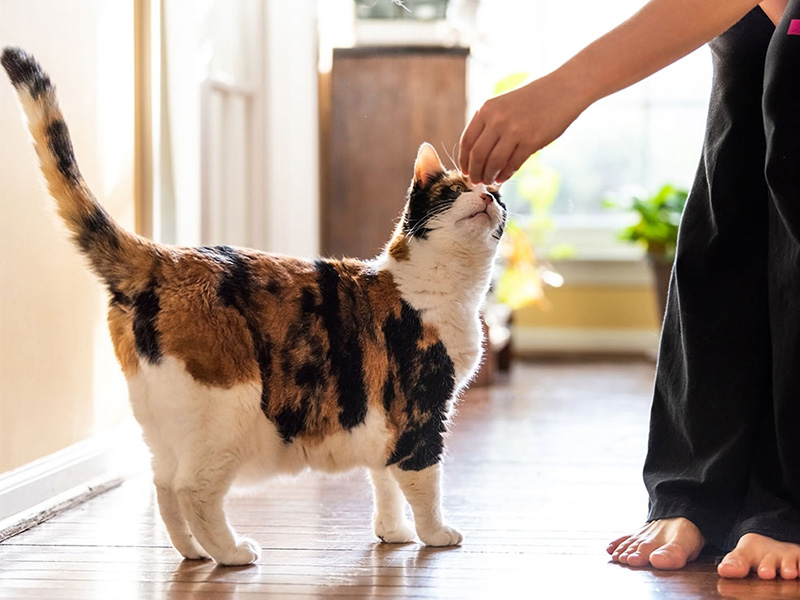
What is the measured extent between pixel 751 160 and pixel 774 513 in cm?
49

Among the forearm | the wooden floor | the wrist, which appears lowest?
the wooden floor

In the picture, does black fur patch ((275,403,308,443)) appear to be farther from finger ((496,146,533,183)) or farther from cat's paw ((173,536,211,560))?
finger ((496,146,533,183))

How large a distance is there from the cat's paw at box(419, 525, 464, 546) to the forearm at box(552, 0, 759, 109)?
64cm

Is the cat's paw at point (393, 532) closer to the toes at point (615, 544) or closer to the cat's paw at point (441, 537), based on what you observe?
the cat's paw at point (441, 537)

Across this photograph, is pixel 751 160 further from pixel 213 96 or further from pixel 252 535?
pixel 213 96

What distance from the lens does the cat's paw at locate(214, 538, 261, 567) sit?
1.34 m

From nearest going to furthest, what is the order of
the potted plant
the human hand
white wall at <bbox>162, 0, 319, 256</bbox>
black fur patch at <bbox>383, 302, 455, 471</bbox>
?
the human hand, black fur patch at <bbox>383, 302, 455, 471</bbox>, white wall at <bbox>162, 0, 319, 256</bbox>, the potted plant

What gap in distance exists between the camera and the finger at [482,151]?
120 cm

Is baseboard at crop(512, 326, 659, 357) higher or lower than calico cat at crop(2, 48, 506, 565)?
lower

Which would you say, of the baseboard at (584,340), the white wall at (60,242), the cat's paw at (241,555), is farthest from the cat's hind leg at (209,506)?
the baseboard at (584,340)

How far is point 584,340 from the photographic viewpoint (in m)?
4.64

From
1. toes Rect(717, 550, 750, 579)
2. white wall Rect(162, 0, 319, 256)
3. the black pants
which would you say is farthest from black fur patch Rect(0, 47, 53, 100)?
white wall Rect(162, 0, 319, 256)

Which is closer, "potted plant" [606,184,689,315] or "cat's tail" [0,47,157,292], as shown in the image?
"cat's tail" [0,47,157,292]

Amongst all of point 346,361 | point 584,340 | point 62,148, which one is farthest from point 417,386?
point 584,340
